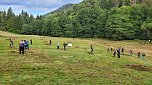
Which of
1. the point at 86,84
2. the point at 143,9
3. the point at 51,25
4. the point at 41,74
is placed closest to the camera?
the point at 86,84

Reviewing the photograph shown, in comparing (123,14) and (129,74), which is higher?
(123,14)

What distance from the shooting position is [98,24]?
144 m

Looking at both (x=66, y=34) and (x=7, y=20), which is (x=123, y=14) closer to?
(x=66, y=34)

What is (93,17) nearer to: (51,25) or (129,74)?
(51,25)

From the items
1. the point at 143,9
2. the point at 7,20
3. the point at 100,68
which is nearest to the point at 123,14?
the point at 143,9

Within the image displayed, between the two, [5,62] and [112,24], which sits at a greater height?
[112,24]

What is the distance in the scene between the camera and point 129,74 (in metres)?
35.6

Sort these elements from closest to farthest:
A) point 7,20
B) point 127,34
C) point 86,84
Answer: point 86,84 < point 127,34 < point 7,20

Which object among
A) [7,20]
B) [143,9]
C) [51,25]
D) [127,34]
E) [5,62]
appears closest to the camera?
[5,62]

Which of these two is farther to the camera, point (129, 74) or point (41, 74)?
point (129, 74)

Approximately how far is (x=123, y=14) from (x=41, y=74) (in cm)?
11909

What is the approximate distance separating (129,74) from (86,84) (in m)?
9.95

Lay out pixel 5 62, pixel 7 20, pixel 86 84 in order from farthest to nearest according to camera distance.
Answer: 1. pixel 7 20
2. pixel 5 62
3. pixel 86 84

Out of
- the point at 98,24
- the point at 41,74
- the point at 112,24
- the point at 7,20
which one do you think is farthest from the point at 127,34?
the point at 41,74
